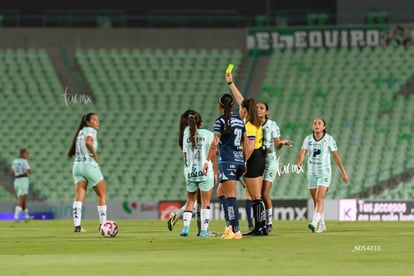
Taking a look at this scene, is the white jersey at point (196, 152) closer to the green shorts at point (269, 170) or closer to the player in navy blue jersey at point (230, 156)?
the player in navy blue jersey at point (230, 156)

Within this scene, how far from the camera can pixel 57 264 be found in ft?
46.6

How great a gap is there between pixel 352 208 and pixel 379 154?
17.4 ft

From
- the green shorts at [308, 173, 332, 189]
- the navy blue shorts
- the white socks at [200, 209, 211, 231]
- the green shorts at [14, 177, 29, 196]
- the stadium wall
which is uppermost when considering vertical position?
the stadium wall

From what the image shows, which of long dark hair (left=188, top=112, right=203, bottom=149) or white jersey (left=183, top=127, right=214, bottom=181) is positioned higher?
long dark hair (left=188, top=112, right=203, bottom=149)

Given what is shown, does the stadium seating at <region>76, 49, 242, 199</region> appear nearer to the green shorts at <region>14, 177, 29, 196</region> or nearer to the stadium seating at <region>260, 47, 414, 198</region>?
the stadium seating at <region>260, 47, 414, 198</region>

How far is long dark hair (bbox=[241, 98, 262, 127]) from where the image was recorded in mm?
20281

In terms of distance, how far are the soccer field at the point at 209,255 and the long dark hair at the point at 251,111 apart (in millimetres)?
2126

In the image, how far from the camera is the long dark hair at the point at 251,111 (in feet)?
66.5

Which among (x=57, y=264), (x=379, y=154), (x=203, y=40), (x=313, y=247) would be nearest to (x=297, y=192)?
(x=379, y=154)

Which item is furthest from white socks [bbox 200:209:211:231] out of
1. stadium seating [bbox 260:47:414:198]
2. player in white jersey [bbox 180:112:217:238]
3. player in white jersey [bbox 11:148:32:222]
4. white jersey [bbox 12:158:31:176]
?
stadium seating [bbox 260:47:414:198]

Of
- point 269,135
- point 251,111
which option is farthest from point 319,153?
point 251,111

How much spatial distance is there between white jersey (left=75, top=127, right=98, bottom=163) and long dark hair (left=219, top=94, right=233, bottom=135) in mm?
4237

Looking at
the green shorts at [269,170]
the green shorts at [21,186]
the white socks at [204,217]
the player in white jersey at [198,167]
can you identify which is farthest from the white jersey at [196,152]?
the green shorts at [21,186]

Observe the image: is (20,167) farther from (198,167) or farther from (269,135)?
(198,167)
